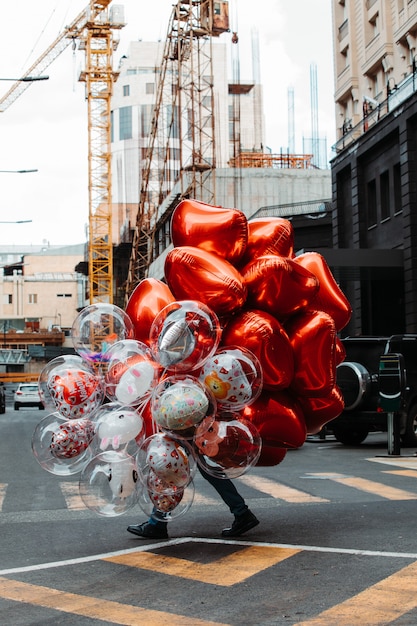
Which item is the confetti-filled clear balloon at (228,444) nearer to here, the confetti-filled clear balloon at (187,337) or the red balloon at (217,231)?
the confetti-filled clear balloon at (187,337)

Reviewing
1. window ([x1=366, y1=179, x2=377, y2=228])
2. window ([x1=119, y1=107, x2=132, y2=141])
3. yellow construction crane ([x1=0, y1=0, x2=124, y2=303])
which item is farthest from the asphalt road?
window ([x1=119, y1=107, x2=132, y2=141])

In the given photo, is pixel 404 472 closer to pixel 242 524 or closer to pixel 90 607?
pixel 242 524

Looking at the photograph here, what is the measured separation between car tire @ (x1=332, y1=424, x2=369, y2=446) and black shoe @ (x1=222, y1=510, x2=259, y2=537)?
40.4ft

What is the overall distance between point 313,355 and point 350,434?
13.5 metres

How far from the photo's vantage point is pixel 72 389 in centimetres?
786

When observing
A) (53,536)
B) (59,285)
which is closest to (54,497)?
(53,536)

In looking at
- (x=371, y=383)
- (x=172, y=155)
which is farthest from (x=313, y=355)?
(x=172, y=155)

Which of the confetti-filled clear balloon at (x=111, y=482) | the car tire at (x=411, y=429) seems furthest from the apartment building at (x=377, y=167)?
the confetti-filled clear balloon at (x=111, y=482)

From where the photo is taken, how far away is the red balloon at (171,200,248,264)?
26.2ft

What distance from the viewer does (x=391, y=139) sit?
33.6 meters

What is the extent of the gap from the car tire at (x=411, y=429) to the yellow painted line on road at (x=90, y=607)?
13427 millimetres

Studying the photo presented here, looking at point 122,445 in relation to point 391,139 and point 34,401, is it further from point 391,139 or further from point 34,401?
point 34,401

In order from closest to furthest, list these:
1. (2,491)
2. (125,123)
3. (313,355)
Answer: (313,355)
(2,491)
(125,123)

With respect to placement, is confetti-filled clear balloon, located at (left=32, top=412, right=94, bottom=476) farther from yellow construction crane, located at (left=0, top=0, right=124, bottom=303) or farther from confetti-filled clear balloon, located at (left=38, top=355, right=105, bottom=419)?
yellow construction crane, located at (left=0, top=0, right=124, bottom=303)
